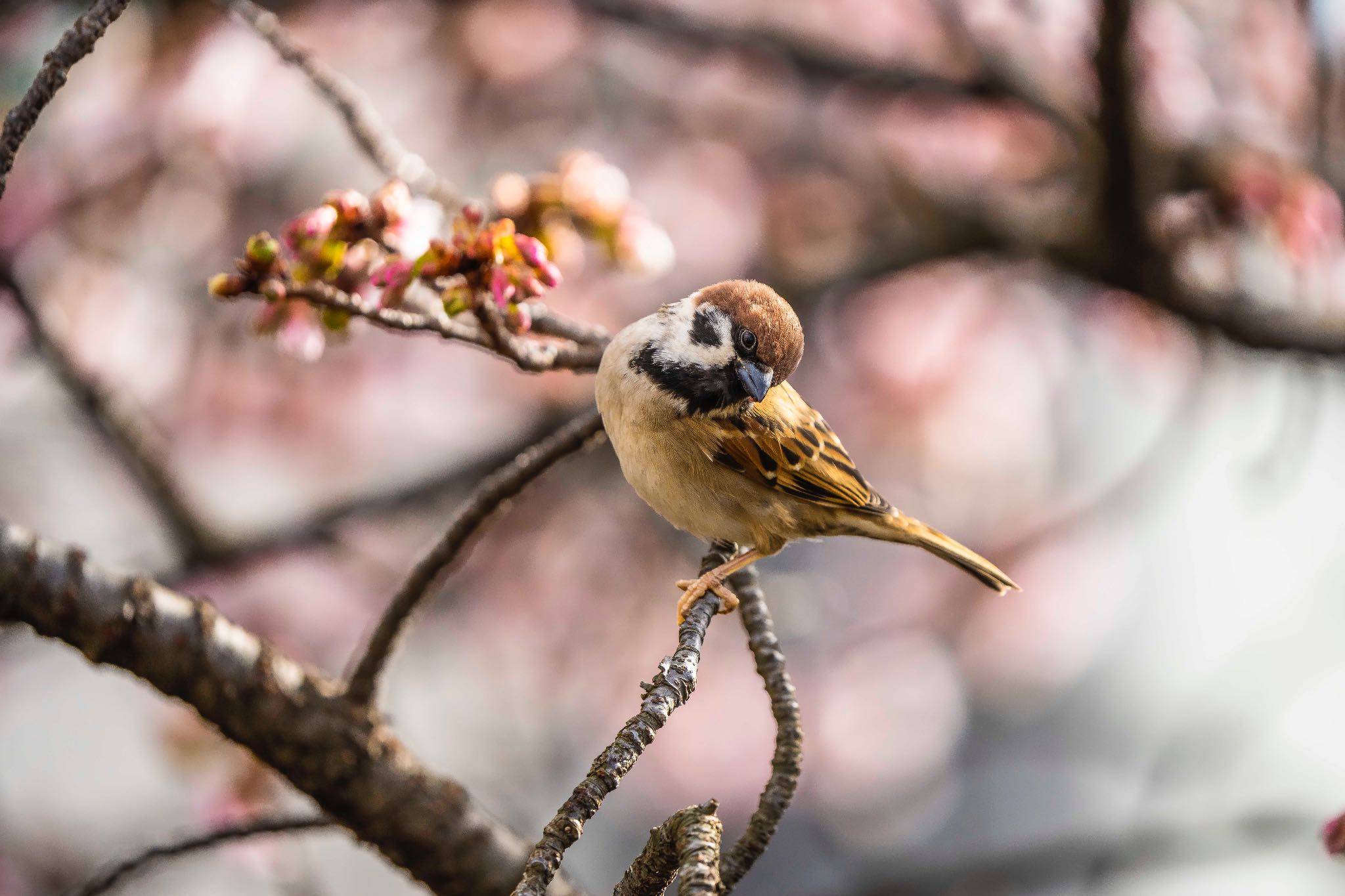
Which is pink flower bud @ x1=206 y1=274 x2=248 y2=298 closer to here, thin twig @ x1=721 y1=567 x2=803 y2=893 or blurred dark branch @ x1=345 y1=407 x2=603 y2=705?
blurred dark branch @ x1=345 y1=407 x2=603 y2=705

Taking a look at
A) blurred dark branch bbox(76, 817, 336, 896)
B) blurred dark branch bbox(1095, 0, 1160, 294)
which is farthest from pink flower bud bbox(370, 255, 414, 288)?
blurred dark branch bbox(1095, 0, 1160, 294)

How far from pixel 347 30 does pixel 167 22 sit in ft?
2.27

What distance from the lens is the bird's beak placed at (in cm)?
162

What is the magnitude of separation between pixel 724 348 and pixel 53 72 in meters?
A: 0.99

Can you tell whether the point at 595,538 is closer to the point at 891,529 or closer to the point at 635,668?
the point at 635,668

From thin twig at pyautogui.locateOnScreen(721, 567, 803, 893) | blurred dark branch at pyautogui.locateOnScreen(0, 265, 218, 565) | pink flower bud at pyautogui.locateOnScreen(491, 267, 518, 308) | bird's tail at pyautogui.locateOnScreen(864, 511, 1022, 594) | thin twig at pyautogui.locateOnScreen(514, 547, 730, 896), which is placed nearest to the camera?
thin twig at pyautogui.locateOnScreen(514, 547, 730, 896)

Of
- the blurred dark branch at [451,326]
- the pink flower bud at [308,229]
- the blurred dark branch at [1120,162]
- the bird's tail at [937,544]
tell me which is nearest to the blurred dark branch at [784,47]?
the blurred dark branch at [1120,162]

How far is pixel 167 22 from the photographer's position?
11.4 ft

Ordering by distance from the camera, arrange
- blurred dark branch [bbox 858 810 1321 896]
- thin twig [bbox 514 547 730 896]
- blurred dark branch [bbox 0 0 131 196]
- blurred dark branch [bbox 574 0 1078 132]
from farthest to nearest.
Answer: blurred dark branch [bbox 574 0 1078 132] → blurred dark branch [bbox 858 810 1321 896] → blurred dark branch [bbox 0 0 131 196] → thin twig [bbox 514 547 730 896]

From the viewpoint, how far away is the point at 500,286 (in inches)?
50.9

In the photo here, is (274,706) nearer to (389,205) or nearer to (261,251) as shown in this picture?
(261,251)

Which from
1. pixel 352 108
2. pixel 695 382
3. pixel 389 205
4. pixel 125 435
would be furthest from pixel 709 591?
pixel 125 435

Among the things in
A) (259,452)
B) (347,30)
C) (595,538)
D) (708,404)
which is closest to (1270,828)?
(708,404)

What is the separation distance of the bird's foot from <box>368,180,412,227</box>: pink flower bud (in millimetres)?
691
